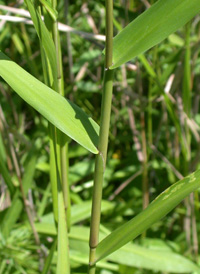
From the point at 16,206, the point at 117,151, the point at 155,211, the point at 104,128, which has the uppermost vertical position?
the point at 104,128

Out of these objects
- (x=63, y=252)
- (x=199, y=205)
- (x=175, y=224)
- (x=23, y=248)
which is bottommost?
(x=175, y=224)

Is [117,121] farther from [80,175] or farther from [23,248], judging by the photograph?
[23,248]

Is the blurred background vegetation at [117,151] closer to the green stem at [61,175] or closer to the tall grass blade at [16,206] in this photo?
the tall grass blade at [16,206]

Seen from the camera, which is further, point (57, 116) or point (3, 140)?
point (3, 140)

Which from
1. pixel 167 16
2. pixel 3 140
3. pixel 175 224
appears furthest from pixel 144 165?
pixel 167 16

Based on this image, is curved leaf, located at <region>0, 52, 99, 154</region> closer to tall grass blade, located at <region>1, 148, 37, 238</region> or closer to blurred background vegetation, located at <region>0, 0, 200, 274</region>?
blurred background vegetation, located at <region>0, 0, 200, 274</region>

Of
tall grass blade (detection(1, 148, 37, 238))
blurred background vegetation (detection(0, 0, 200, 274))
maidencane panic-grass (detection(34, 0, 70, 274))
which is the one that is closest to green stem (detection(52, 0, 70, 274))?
maidencane panic-grass (detection(34, 0, 70, 274))

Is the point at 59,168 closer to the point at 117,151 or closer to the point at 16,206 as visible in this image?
the point at 16,206

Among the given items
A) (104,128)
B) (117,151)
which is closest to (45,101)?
(104,128)
